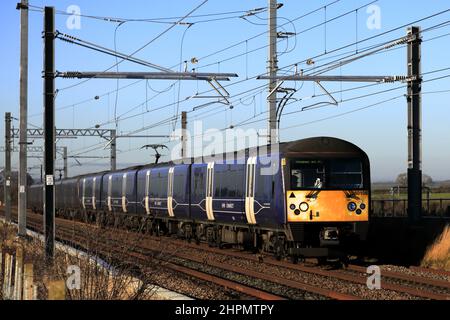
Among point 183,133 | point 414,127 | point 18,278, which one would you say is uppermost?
point 183,133

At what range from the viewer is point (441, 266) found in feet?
61.5

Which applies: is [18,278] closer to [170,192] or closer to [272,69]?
[272,69]

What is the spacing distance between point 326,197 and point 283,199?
3.38 feet

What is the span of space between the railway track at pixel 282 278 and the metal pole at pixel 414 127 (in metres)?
5.22

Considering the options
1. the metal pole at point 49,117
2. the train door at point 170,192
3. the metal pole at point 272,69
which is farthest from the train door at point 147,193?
the metal pole at point 49,117

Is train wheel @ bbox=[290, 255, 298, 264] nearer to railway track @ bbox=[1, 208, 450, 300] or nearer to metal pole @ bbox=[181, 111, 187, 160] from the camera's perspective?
railway track @ bbox=[1, 208, 450, 300]

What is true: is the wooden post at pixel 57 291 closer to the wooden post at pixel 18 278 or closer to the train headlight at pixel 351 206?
the wooden post at pixel 18 278

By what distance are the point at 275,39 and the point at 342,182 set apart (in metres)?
8.64

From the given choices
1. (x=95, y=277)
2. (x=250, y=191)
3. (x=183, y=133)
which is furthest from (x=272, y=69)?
(x=183, y=133)

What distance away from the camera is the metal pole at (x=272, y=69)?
2414 cm

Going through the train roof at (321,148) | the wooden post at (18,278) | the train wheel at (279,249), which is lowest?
the train wheel at (279,249)

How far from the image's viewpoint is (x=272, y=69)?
24.6 metres

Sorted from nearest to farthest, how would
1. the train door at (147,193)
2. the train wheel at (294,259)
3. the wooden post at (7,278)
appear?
the wooden post at (7,278), the train wheel at (294,259), the train door at (147,193)
